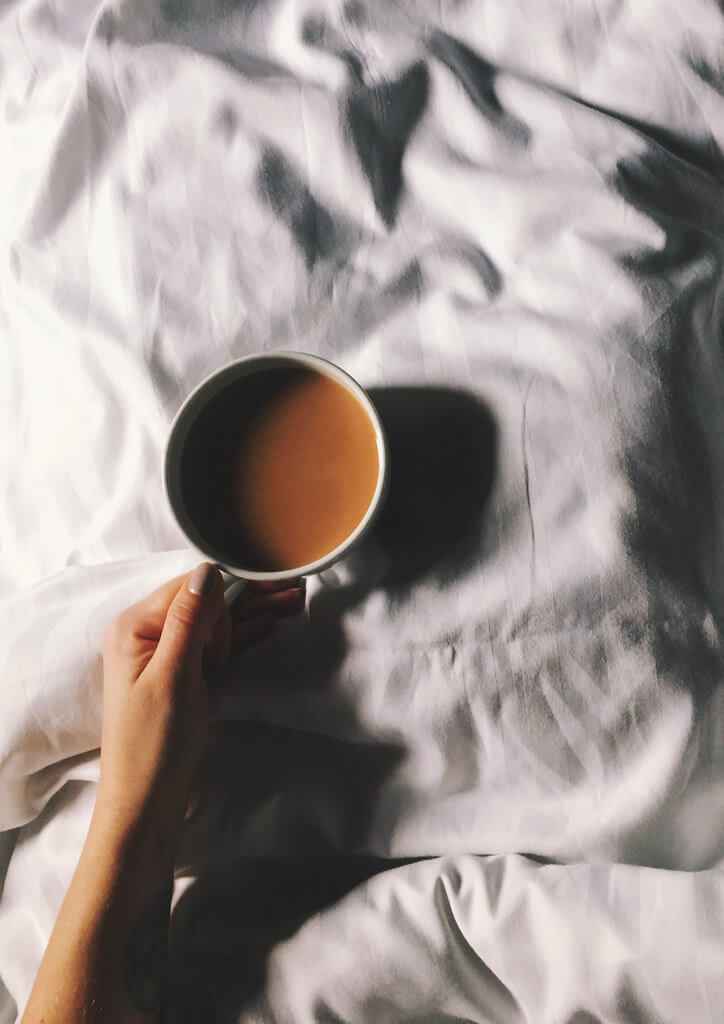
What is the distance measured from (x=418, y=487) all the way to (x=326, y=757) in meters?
0.21

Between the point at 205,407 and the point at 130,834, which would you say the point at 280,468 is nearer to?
the point at 205,407

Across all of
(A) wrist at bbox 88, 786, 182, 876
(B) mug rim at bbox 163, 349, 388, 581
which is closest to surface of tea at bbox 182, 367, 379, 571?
(B) mug rim at bbox 163, 349, 388, 581

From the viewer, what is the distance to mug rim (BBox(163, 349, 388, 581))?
1.81ft

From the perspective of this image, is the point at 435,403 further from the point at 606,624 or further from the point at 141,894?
the point at 141,894

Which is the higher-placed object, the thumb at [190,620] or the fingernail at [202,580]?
the fingernail at [202,580]

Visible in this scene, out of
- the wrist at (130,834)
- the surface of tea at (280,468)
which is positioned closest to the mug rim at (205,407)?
the surface of tea at (280,468)

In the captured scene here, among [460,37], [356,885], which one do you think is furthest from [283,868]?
[460,37]

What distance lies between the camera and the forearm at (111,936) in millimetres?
532

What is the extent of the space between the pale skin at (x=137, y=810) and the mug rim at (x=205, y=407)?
3 cm

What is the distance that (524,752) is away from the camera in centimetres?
60

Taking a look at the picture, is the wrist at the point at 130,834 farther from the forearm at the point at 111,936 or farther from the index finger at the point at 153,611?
the index finger at the point at 153,611

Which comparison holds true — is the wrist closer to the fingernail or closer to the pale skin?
the pale skin

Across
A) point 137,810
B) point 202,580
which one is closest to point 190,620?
point 202,580

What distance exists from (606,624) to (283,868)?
0.30 m
